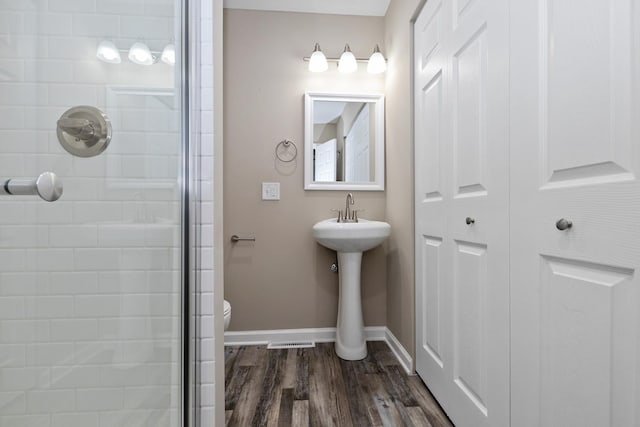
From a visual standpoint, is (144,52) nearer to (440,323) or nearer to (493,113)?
(493,113)

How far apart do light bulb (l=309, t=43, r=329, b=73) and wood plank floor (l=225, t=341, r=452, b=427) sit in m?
1.82

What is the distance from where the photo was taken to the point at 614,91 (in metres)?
0.59

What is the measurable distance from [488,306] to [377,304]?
1192mm

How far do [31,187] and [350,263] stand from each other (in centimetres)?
152

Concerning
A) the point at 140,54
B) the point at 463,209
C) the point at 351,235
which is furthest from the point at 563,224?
the point at 140,54

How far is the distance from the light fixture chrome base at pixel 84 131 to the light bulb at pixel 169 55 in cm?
26

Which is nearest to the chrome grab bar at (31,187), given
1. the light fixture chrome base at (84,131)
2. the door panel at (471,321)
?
the light fixture chrome base at (84,131)

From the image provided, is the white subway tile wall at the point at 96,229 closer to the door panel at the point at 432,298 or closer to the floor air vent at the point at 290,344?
the door panel at the point at 432,298

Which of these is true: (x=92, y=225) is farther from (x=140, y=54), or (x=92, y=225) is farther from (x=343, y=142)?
(x=343, y=142)

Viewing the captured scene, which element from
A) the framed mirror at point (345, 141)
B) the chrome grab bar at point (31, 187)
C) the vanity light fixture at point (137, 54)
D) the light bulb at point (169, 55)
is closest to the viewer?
the chrome grab bar at point (31, 187)

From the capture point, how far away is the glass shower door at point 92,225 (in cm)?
63

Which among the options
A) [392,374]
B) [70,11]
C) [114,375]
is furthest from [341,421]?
[70,11]

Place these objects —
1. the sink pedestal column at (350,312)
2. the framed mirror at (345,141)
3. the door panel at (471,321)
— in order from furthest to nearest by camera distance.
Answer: the framed mirror at (345,141) → the sink pedestal column at (350,312) → the door panel at (471,321)

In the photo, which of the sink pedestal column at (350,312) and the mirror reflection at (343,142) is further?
the mirror reflection at (343,142)
